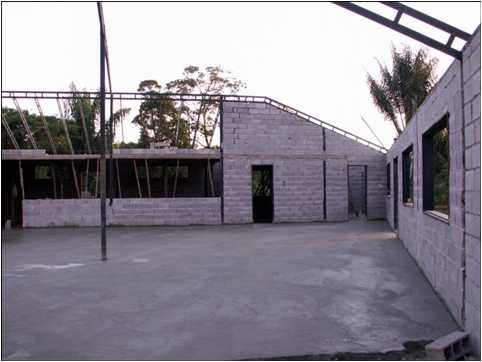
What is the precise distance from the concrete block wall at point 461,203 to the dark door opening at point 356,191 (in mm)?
13319

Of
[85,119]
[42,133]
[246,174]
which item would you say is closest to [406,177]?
[246,174]

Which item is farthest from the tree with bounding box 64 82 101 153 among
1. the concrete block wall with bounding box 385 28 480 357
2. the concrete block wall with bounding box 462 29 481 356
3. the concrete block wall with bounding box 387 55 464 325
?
the concrete block wall with bounding box 462 29 481 356

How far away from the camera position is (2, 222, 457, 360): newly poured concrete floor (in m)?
4.17

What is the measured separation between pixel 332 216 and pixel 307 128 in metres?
3.44

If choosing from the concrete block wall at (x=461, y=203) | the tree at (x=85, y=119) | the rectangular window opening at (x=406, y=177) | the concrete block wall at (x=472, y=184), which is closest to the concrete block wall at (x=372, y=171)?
the rectangular window opening at (x=406, y=177)

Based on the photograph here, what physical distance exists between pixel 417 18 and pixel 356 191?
52.3ft

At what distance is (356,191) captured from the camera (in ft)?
65.3

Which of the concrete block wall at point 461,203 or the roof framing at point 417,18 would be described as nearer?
the concrete block wall at point 461,203

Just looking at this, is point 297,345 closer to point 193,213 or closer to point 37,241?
point 37,241

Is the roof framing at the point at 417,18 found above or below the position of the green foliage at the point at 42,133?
below

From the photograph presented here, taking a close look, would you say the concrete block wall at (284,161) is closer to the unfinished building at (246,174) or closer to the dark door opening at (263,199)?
the unfinished building at (246,174)

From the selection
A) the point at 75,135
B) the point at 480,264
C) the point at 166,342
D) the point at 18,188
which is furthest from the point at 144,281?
the point at 75,135

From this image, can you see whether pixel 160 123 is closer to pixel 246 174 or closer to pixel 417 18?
pixel 246 174

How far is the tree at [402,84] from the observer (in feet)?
73.4
